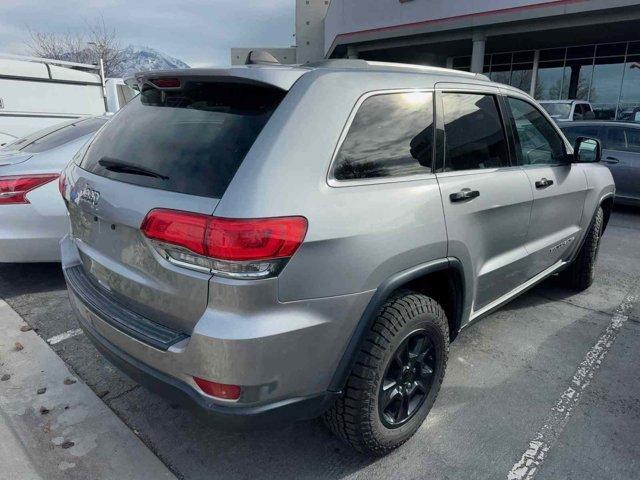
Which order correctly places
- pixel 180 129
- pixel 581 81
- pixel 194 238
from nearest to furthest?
pixel 194 238, pixel 180 129, pixel 581 81

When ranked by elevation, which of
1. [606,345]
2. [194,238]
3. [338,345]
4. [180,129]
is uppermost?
[180,129]

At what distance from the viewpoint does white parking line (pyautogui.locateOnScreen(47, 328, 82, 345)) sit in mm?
3455

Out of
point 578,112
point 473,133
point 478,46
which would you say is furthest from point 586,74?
point 473,133

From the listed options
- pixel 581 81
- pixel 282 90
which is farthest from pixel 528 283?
pixel 581 81

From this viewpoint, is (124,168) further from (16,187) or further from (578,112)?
(578,112)

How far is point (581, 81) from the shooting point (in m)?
18.7

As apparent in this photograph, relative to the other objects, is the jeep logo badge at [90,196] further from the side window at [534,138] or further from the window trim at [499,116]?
the side window at [534,138]

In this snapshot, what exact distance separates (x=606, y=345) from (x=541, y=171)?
4.47 feet

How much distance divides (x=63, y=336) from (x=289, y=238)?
2559mm

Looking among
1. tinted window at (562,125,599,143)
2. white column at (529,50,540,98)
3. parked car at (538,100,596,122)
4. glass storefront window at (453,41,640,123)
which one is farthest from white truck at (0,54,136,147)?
white column at (529,50,540,98)

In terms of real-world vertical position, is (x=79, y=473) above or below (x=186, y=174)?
below

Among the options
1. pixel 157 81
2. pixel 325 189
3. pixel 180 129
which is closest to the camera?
pixel 325 189

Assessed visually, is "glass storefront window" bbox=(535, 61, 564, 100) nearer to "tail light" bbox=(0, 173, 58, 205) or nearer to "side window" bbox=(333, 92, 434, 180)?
"side window" bbox=(333, 92, 434, 180)

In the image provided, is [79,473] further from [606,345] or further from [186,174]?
[606,345]
